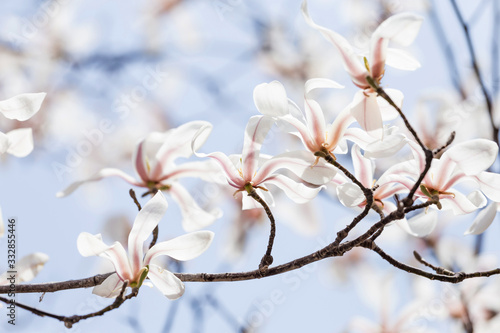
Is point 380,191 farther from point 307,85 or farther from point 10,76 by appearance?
point 10,76

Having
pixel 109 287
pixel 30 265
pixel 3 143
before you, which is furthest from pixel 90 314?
pixel 3 143

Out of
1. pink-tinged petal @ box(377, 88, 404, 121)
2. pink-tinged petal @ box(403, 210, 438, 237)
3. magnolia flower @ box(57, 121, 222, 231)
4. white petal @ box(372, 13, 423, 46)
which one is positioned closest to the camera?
white petal @ box(372, 13, 423, 46)

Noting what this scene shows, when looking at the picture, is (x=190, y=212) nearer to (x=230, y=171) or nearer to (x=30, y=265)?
(x=230, y=171)

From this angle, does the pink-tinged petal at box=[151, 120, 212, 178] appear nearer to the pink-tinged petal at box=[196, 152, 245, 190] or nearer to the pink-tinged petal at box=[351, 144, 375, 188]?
the pink-tinged petal at box=[196, 152, 245, 190]

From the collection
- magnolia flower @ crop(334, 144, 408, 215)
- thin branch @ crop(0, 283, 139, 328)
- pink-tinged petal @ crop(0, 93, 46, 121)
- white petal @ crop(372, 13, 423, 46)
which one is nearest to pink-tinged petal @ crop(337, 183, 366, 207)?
magnolia flower @ crop(334, 144, 408, 215)

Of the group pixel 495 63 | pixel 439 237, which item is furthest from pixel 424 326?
pixel 495 63
